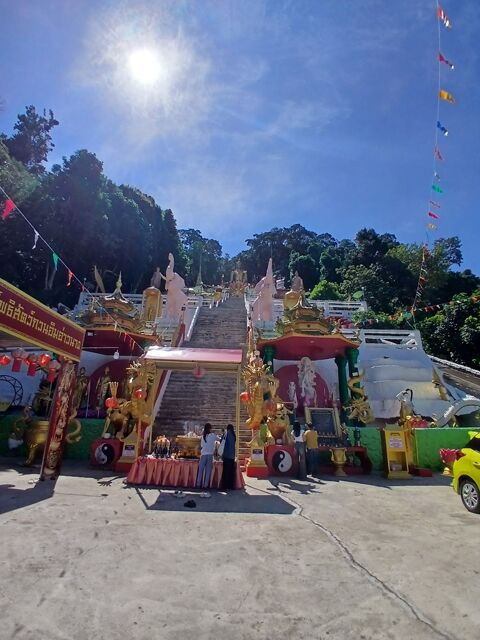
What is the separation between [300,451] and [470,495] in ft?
14.3

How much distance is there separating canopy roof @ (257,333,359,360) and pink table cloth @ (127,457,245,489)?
23.2 feet

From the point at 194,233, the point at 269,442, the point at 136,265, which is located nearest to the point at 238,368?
the point at 269,442

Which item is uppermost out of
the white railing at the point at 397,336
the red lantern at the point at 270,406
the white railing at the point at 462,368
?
the white railing at the point at 397,336

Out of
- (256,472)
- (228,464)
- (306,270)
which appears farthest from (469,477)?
(306,270)

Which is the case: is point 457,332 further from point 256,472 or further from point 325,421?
point 256,472

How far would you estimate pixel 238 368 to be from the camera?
1020cm

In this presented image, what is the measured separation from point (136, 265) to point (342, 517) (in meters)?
34.3

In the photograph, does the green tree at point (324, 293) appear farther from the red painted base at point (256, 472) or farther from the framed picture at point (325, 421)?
the red painted base at point (256, 472)

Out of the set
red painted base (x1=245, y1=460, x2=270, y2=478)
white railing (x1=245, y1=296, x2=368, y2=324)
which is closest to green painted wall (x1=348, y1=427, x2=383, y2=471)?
red painted base (x1=245, y1=460, x2=270, y2=478)

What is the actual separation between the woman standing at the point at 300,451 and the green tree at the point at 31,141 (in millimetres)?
32143

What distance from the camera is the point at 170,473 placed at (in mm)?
9312

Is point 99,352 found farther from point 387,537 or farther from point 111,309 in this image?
point 387,537

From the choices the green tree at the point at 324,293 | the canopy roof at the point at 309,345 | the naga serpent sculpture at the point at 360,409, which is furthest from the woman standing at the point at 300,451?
the green tree at the point at 324,293

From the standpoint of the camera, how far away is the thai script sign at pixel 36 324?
295 inches
